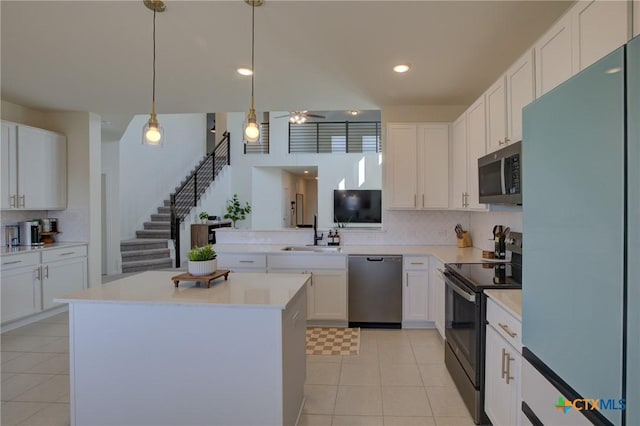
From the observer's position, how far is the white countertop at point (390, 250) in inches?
140

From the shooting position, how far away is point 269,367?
1831 mm

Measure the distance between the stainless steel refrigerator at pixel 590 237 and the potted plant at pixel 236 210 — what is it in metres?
8.54

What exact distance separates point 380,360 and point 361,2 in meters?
2.84

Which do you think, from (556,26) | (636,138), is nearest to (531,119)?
(636,138)

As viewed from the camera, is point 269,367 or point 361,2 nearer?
point 269,367

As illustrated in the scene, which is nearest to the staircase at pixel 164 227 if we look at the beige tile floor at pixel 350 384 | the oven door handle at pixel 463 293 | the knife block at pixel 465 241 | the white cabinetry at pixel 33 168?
the white cabinetry at pixel 33 168

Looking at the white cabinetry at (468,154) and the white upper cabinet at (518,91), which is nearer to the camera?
the white upper cabinet at (518,91)

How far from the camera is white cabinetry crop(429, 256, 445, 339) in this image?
3492mm

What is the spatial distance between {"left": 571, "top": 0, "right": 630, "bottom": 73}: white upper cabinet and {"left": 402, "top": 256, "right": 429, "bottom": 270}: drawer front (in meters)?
2.48

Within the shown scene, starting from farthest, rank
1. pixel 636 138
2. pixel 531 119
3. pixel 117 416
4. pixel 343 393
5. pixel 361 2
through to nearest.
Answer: pixel 343 393 < pixel 361 2 < pixel 117 416 < pixel 531 119 < pixel 636 138

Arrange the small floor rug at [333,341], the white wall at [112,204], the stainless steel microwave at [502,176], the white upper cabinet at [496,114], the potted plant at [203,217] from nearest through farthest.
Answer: the stainless steel microwave at [502,176], the white upper cabinet at [496,114], the small floor rug at [333,341], the white wall at [112,204], the potted plant at [203,217]

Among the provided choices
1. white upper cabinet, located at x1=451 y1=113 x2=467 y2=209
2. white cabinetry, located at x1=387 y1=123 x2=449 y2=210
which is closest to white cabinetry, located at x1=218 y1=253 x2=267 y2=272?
white cabinetry, located at x1=387 y1=123 x2=449 y2=210

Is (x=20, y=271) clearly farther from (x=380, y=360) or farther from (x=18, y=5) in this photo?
(x=380, y=360)

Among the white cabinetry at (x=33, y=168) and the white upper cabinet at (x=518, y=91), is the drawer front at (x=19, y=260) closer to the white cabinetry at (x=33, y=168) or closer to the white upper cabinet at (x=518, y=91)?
the white cabinetry at (x=33, y=168)
